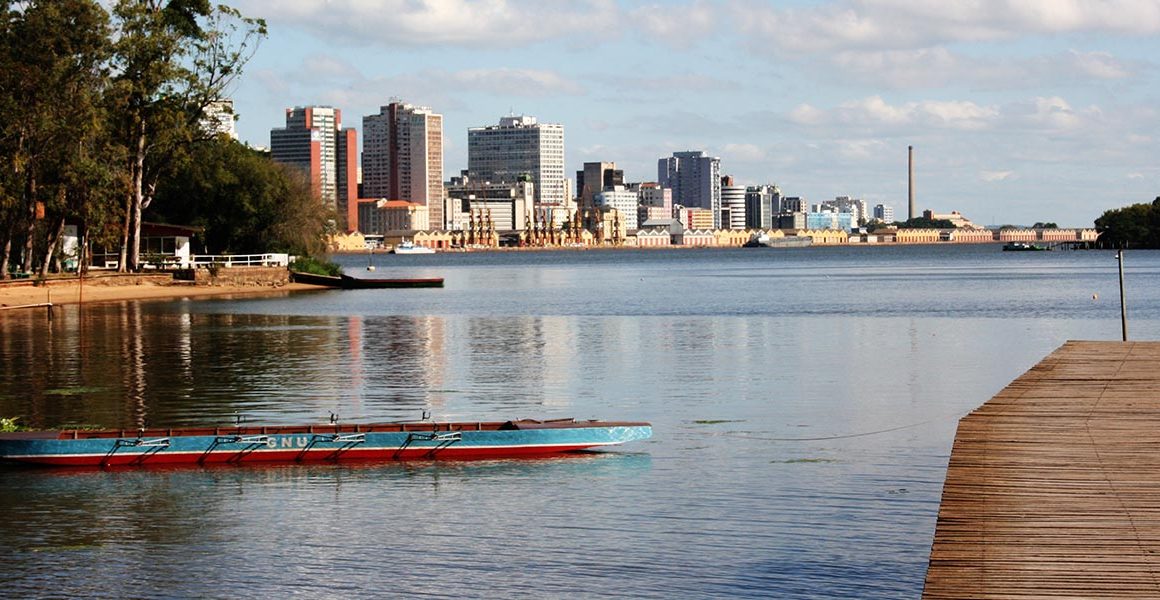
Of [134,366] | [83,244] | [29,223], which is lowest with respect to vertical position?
Answer: [134,366]

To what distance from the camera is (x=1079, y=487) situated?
2148 cm

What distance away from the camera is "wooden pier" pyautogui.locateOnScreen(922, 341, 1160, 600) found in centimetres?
1673

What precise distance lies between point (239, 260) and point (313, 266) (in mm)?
11526

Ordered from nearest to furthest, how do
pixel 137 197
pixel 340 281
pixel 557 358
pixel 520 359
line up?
pixel 520 359 < pixel 557 358 < pixel 137 197 < pixel 340 281

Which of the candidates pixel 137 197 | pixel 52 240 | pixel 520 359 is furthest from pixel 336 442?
pixel 137 197

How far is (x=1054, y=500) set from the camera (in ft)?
67.9

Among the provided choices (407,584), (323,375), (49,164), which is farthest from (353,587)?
(49,164)

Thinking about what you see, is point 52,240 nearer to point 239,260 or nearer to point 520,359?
point 239,260

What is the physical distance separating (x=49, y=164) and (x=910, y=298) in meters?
57.9

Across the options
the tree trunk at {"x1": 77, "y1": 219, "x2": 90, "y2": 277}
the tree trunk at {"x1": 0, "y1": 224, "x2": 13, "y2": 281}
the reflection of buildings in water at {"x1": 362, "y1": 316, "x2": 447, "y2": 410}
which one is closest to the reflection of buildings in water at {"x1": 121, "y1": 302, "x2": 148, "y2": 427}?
the reflection of buildings in water at {"x1": 362, "y1": 316, "x2": 447, "y2": 410}

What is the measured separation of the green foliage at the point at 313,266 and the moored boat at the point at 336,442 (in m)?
97.7

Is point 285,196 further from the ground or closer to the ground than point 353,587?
further from the ground

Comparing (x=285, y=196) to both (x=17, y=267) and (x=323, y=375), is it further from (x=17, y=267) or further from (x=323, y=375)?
(x=323, y=375)

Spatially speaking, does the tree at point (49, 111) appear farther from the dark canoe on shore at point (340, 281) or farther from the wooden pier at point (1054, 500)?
the wooden pier at point (1054, 500)
